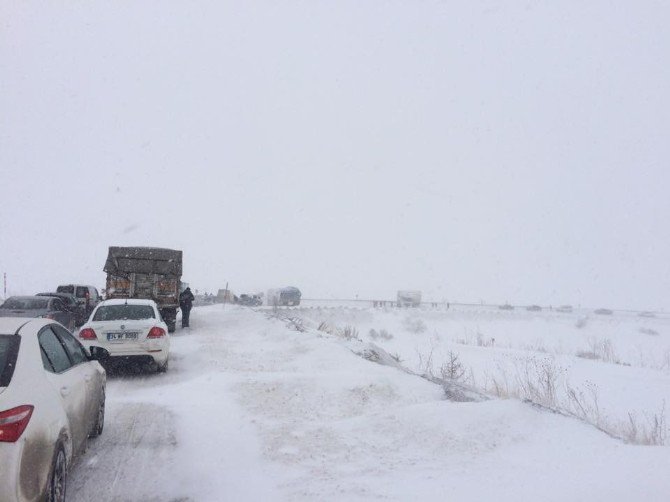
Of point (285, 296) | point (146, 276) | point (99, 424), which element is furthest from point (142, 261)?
point (285, 296)

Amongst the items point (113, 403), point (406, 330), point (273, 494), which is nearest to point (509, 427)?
point (273, 494)

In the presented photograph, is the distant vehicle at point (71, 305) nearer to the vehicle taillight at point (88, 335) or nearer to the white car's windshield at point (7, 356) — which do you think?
the vehicle taillight at point (88, 335)

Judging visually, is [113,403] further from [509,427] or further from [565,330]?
[565,330]

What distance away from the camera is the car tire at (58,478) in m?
3.73

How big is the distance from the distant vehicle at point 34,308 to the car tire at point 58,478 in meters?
13.9

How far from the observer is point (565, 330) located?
51.0 m

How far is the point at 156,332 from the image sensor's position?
11.5 m

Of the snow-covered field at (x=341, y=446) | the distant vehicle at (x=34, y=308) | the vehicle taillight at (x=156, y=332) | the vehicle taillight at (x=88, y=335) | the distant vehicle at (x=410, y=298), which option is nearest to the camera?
the snow-covered field at (x=341, y=446)

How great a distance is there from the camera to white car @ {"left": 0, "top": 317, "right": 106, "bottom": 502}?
328 centimetres

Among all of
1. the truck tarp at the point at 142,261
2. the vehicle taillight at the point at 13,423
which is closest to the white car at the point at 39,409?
the vehicle taillight at the point at 13,423

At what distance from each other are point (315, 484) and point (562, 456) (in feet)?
8.72

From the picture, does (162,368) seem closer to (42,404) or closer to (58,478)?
(58,478)

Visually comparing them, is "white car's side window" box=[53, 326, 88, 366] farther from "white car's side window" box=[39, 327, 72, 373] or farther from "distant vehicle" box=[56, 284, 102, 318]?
"distant vehicle" box=[56, 284, 102, 318]

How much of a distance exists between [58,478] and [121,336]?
7649 mm
